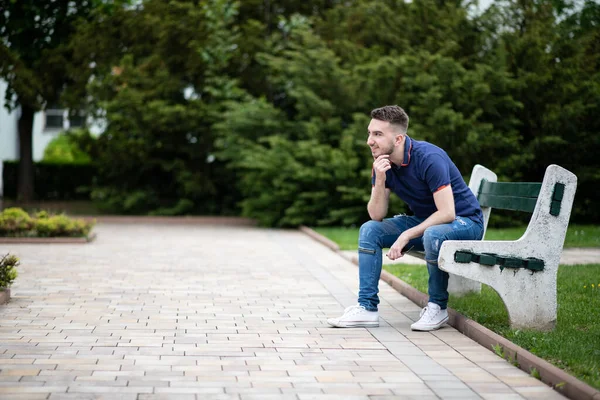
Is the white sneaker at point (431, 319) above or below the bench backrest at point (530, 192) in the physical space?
below

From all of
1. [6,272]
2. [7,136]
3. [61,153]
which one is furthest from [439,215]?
[7,136]

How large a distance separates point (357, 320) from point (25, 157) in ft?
72.2

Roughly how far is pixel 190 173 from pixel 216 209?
169 centimetres

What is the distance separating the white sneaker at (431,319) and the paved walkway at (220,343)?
9 centimetres

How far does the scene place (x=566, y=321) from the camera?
6.91 m

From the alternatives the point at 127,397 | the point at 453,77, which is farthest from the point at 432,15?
the point at 127,397

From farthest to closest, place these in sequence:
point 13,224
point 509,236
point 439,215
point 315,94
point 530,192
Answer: point 315,94 < point 509,236 < point 13,224 < point 530,192 < point 439,215

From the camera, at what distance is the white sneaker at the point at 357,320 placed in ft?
23.3

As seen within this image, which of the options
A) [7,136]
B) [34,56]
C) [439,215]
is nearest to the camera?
[439,215]

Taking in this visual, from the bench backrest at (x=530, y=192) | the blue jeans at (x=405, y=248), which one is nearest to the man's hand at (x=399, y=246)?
the blue jeans at (x=405, y=248)

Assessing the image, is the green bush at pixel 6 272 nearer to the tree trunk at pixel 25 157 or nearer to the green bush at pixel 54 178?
the tree trunk at pixel 25 157

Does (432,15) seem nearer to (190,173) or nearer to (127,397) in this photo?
(190,173)

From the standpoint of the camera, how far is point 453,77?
18.9 metres

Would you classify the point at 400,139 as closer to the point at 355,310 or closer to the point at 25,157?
the point at 355,310
